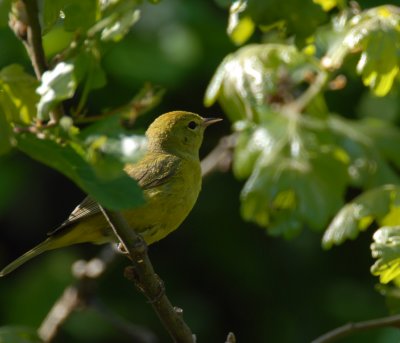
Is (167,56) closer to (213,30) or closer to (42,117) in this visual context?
(213,30)

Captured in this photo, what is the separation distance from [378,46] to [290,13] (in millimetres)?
362

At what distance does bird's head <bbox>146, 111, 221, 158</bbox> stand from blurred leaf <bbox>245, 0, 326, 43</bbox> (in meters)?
1.13

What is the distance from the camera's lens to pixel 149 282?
9.71 feet

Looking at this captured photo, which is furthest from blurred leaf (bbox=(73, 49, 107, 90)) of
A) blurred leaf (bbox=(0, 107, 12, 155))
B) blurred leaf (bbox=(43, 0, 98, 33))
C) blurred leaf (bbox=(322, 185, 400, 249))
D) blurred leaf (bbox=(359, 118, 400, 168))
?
blurred leaf (bbox=(359, 118, 400, 168))

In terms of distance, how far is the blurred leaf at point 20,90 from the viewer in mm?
2711

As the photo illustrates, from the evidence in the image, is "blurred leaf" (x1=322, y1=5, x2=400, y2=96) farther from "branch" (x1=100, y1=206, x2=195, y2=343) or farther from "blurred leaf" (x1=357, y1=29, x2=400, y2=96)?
"branch" (x1=100, y1=206, x2=195, y2=343)

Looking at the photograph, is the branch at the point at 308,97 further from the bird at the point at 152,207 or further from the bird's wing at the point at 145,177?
the bird's wing at the point at 145,177

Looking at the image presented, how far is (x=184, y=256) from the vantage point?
7.00m

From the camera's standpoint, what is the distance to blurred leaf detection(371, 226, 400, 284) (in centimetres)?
307

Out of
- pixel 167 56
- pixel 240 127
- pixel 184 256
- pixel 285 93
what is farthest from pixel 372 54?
pixel 184 256

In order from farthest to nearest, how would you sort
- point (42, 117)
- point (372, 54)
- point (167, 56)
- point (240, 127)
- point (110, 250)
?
point (167, 56) < point (110, 250) < point (240, 127) < point (372, 54) < point (42, 117)

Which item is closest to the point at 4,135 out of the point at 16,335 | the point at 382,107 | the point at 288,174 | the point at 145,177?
the point at 16,335

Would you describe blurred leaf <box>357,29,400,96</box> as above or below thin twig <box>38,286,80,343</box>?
above

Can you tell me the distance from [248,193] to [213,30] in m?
2.76
